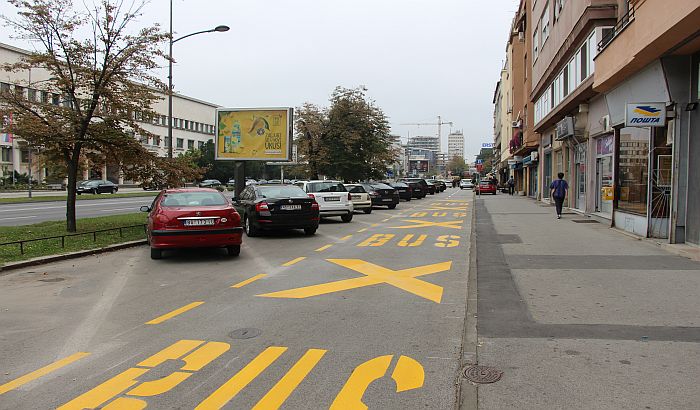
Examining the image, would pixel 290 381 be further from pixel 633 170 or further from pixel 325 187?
pixel 325 187

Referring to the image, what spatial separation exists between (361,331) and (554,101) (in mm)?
23985

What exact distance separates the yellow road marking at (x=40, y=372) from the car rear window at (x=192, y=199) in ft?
20.3

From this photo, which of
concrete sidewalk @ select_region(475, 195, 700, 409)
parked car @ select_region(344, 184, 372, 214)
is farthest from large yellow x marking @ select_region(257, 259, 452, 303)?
parked car @ select_region(344, 184, 372, 214)

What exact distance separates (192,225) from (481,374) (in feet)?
23.7

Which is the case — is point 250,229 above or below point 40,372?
above

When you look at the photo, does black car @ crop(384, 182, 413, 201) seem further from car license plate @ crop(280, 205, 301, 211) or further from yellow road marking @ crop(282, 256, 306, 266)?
yellow road marking @ crop(282, 256, 306, 266)

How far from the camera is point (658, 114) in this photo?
11.8 meters

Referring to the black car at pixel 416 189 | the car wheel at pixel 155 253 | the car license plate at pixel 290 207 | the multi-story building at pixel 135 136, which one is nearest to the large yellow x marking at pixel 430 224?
the car license plate at pixel 290 207

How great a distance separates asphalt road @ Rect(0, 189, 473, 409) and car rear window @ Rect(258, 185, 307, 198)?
4.59 metres

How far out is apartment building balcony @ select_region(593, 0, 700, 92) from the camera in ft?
32.4

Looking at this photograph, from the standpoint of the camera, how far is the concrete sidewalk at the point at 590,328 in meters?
4.00

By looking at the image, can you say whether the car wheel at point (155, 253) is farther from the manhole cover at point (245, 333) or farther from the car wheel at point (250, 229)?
the manhole cover at point (245, 333)

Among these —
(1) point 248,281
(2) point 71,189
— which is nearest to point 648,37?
(1) point 248,281

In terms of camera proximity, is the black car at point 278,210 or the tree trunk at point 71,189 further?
the black car at point 278,210
